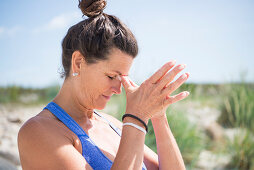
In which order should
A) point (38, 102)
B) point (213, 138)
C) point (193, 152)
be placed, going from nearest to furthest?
Answer: point (193, 152) < point (213, 138) < point (38, 102)

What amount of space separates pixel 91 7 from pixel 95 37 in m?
0.30

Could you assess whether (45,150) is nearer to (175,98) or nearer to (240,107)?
(175,98)

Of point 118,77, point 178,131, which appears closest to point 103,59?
point 118,77

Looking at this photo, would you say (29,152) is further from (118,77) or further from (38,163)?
(118,77)

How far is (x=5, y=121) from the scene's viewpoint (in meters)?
5.83

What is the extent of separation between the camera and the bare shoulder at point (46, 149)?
139cm

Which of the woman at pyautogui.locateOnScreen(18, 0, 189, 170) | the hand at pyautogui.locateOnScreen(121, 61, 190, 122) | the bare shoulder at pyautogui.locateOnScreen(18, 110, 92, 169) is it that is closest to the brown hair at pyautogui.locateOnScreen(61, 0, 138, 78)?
the woman at pyautogui.locateOnScreen(18, 0, 189, 170)

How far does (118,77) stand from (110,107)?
156 inches

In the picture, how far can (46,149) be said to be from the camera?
141 cm

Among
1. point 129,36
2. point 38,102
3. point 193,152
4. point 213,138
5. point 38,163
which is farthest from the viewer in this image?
point 38,102

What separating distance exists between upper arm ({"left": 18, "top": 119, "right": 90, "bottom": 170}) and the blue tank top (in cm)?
12

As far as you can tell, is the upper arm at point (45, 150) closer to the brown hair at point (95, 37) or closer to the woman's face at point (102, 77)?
the woman's face at point (102, 77)

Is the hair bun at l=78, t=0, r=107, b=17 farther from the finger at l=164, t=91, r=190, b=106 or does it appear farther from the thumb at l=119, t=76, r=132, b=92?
the finger at l=164, t=91, r=190, b=106

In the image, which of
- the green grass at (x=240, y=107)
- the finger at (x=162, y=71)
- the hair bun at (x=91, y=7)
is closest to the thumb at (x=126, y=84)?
the finger at (x=162, y=71)
